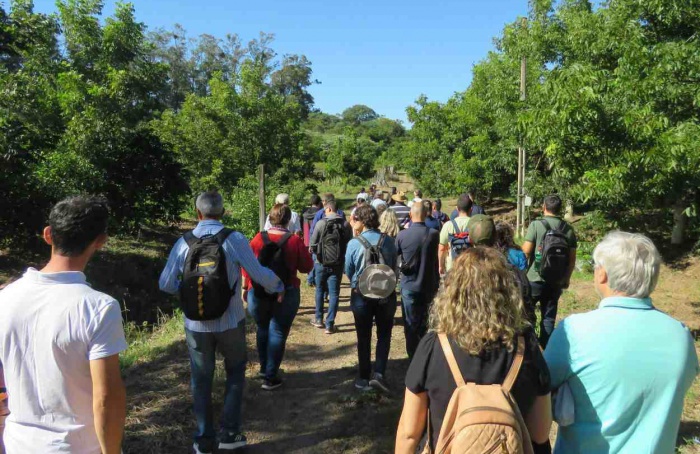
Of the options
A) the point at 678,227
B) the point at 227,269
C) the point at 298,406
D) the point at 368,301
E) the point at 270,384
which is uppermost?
the point at 227,269

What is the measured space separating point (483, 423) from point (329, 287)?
4.61m

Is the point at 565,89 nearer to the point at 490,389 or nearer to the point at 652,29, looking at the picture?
the point at 652,29

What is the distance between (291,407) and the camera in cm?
437

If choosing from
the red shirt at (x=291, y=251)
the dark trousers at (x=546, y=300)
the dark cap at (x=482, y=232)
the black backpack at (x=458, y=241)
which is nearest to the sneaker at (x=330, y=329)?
the red shirt at (x=291, y=251)

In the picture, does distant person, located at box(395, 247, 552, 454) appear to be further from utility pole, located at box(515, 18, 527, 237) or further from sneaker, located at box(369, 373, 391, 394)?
utility pole, located at box(515, 18, 527, 237)

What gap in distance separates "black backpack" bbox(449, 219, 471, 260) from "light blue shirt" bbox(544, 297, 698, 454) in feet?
8.45

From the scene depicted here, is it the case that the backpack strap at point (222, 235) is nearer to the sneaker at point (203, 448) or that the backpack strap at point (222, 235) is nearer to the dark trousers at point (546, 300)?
the sneaker at point (203, 448)

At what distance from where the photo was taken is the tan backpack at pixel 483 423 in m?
1.65

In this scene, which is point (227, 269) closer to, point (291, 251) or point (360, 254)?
point (291, 251)

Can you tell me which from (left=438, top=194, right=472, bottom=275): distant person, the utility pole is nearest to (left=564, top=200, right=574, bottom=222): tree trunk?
the utility pole

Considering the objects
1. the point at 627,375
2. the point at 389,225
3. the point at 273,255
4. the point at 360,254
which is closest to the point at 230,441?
the point at 273,255

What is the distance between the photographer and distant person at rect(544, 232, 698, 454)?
1.79 metres

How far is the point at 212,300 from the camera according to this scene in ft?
10.3

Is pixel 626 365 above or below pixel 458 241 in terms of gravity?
below
